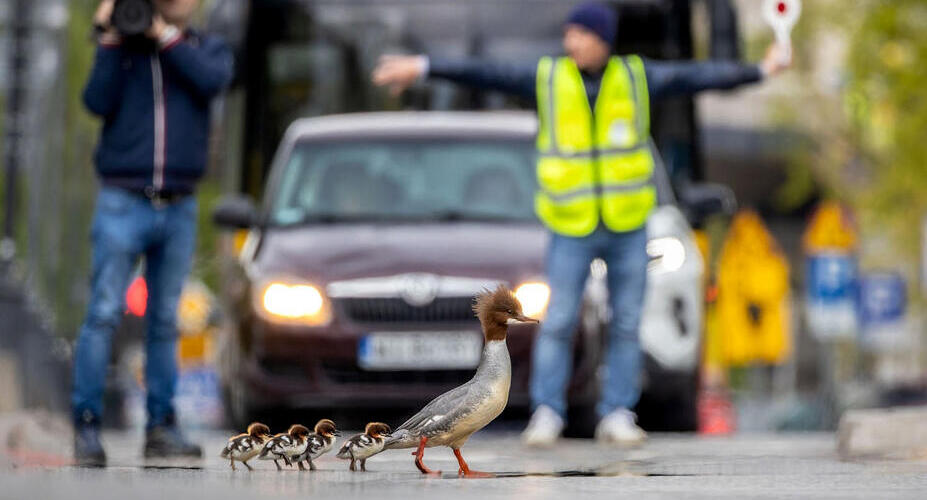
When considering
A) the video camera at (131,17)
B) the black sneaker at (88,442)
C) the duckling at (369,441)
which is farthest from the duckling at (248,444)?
the video camera at (131,17)

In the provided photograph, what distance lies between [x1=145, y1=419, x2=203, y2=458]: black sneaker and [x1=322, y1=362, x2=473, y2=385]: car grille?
7.32ft

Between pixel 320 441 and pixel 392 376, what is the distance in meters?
4.15

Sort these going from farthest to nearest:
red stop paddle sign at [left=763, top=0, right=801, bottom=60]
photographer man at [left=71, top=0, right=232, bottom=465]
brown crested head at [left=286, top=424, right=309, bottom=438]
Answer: red stop paddle sign at [left=763, top=0, right=801, bottom=60]
photographer man at [left=71, top=0, right=232, bottom=465]
brown crested head at [left=286, top=424, right=309, bottom=438]

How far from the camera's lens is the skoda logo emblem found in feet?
38.2

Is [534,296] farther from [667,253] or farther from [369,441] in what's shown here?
[369,441]

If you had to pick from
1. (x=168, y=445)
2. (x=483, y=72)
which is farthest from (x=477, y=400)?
(x=483, y=72)

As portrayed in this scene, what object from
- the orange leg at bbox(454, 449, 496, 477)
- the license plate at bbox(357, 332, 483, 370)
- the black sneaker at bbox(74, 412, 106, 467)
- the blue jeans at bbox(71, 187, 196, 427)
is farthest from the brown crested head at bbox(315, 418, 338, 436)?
the license plate at bbox(357, 332, 483, 370)

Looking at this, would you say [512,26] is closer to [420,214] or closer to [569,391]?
[420,214]

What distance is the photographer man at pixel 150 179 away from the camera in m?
9.34

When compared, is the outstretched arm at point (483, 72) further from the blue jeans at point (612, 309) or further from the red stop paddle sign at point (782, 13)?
the red stop paddle sign at point (782, 13)

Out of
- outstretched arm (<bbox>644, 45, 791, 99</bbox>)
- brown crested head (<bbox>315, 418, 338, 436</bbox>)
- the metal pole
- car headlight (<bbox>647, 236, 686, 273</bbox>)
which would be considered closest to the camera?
brown crested head (<bbox>315, 418, 338, 436</bbox>)

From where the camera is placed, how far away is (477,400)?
7031mm

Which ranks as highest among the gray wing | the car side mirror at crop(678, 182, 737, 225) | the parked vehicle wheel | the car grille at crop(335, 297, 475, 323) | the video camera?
the video camera

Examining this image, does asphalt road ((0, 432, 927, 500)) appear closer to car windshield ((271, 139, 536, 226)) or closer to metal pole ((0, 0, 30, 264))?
car windshield ((271, 139, 536, 226))
